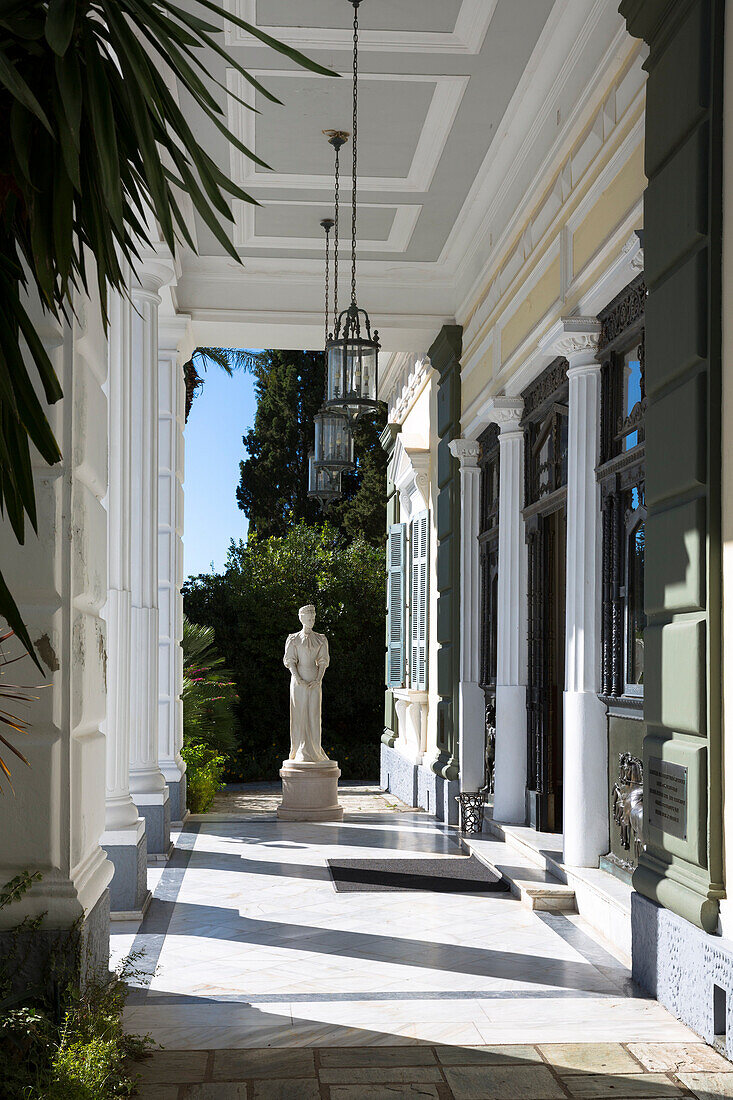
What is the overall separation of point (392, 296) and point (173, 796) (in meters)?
5.45

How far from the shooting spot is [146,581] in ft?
29.1

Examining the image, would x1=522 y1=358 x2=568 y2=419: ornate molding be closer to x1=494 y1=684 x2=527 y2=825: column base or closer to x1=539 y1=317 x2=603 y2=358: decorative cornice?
x1=539 y1=317 x2=603 y2=358: decorative cornice

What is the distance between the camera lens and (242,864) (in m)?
8.75

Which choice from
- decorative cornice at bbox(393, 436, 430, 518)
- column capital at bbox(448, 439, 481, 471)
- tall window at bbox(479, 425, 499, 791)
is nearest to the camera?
tall window at bbox(479, 425, 499, 791)

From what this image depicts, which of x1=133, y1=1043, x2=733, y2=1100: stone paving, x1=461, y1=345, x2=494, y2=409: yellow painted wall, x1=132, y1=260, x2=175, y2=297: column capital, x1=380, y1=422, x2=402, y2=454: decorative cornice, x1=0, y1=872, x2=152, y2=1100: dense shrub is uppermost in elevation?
x1=380, y1=422, x2=402, y2=454: decorative cornice

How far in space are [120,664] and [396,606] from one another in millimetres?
8785

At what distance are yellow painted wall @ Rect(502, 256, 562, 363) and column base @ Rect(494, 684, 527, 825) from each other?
2.83 m

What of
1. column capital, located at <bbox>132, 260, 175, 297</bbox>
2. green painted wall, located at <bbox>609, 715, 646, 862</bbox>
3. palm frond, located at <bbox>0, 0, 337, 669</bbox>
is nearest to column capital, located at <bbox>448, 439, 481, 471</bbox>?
column capital, located at <bbox>132, 260, 175, 297</bbox>

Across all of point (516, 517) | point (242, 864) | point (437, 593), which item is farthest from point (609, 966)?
point (437, 593)

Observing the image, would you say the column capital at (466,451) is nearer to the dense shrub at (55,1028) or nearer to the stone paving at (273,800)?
the stone paving at (273,800)

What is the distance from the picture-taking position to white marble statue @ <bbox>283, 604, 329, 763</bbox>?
1168 centimetres

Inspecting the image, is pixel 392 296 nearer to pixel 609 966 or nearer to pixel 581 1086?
pixel 609 966

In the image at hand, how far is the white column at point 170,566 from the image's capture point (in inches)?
420

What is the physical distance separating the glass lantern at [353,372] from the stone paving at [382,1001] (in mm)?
3368
